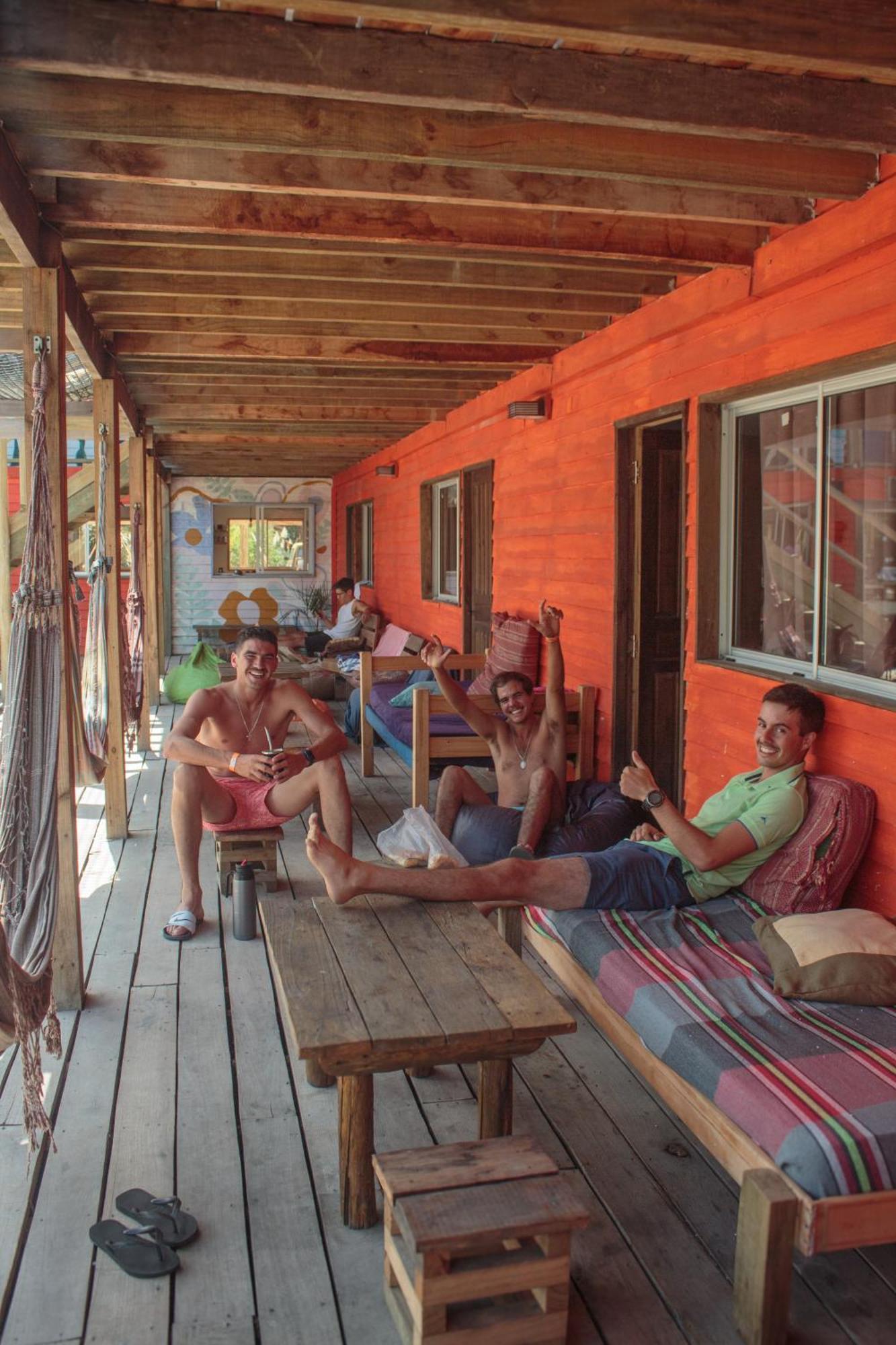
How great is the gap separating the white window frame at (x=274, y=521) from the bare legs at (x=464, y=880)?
13.5 meters

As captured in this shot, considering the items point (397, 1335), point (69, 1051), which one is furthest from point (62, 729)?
point (397, 1335)

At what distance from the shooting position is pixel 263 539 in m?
16.6

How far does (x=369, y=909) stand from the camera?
3025 millimetres

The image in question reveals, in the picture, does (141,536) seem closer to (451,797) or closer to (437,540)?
(437,540)

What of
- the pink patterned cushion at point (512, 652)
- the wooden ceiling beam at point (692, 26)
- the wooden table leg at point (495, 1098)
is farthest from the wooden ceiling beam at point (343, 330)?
the wooden table leg at point (495, 1098)

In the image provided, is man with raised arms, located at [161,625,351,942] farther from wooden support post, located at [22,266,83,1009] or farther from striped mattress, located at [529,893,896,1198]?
striped mattress, located at [529,893,896,1198]

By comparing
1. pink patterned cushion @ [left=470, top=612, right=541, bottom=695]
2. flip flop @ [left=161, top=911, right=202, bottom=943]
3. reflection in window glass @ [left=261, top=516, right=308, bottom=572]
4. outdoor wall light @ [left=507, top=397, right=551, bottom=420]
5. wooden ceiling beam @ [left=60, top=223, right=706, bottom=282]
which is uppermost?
wooden ceiling beam @ [left=60, top=223, right=706, bottom=282]

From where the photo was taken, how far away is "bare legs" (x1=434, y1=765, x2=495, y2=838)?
4.79 meters

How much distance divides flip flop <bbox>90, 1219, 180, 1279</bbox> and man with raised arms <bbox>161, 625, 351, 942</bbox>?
1805 mm

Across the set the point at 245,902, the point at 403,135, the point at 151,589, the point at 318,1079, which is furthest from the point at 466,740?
the point at 151,589

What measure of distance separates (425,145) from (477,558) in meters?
5.53

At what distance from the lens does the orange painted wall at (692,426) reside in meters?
3.35

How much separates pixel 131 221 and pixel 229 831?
231 cm

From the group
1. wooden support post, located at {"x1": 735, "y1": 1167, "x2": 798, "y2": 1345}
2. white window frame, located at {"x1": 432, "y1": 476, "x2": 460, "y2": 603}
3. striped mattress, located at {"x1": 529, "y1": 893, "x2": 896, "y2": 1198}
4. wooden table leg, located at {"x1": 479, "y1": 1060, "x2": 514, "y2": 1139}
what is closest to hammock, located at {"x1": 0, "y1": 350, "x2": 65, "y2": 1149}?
wooden table leg, located at {"x1": 479, "y1": 1060, "x2": 514, "y2": 1139}
